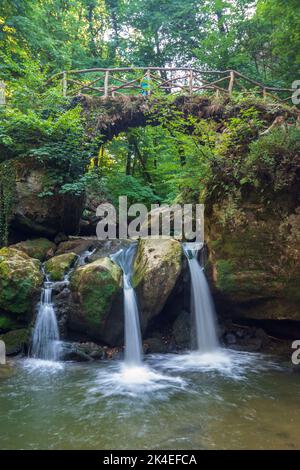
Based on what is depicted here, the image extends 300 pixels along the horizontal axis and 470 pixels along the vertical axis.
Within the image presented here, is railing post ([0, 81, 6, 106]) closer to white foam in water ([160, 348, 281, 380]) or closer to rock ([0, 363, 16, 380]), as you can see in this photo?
rock ([0, 363, 16, 380])

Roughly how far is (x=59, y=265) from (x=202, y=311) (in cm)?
328

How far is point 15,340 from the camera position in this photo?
643cm

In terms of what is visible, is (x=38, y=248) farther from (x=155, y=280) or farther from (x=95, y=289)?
(x=155, y=280)

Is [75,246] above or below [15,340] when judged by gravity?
above

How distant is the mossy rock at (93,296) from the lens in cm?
645

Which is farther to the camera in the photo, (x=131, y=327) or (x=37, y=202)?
(x=37, y=202)

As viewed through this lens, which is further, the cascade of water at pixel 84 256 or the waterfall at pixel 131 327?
the cascade of water at pixel 84 256

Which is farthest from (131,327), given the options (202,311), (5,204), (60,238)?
(5,204)

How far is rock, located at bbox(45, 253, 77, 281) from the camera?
24.0 ft

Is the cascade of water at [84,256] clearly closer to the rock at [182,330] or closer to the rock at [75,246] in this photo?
the rock at [75,246]

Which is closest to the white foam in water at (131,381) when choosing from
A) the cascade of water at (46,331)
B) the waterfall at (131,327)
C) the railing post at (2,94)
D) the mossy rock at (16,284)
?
the waterfall at (131,327)

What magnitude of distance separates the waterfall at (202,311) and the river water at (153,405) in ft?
2.35

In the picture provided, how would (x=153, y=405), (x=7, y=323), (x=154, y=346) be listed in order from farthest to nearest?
(x=154, y=346)
(x=7, y=323)
(x=153, y=405)
